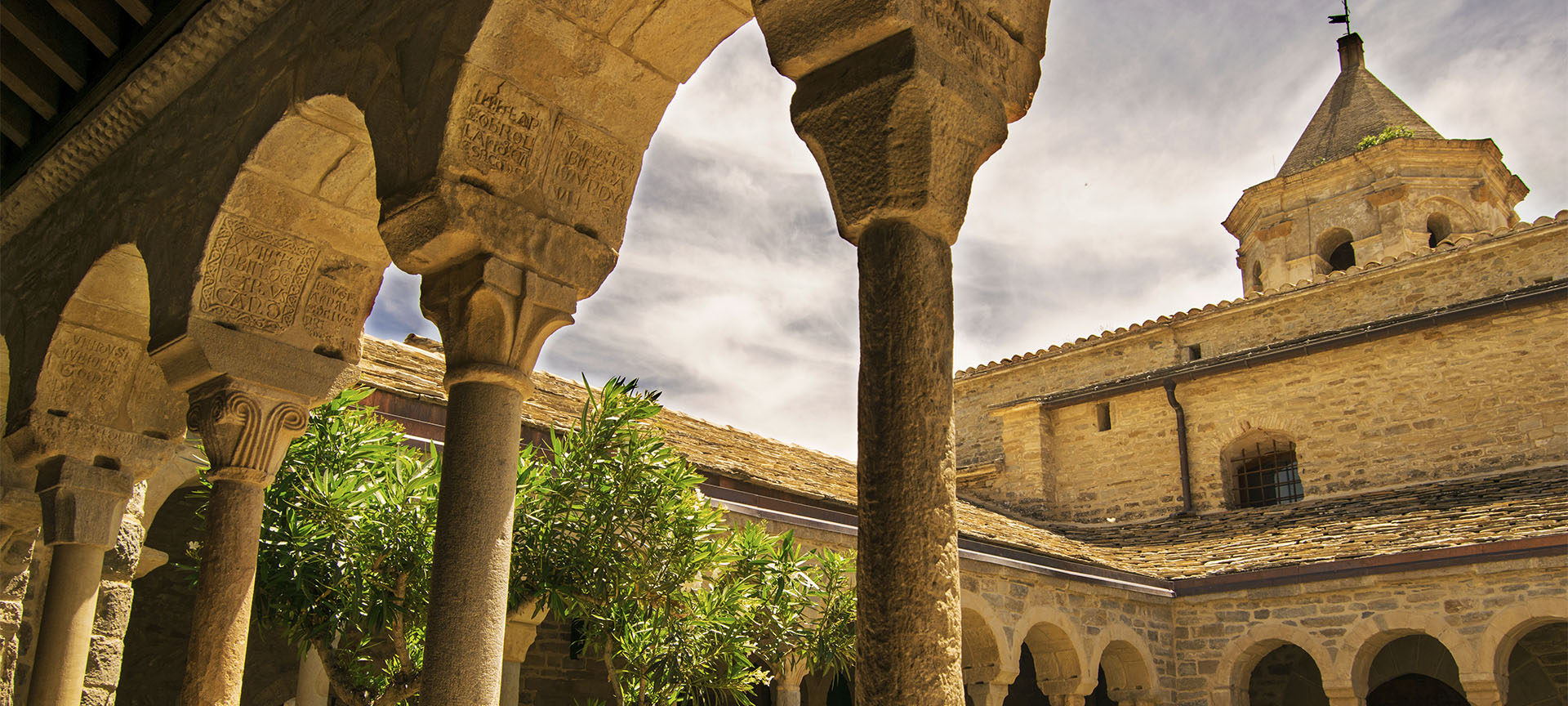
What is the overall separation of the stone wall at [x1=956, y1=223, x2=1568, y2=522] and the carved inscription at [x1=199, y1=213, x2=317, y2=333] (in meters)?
13.3

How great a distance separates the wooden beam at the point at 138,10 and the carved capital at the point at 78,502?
2117 millimetres

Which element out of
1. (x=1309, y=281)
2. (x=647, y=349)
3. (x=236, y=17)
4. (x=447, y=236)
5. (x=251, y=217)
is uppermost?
(x=1309, y=281)

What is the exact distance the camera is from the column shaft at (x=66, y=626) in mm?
5402

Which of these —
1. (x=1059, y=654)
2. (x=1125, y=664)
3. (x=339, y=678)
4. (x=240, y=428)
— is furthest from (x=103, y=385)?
(x=1125, y=664)

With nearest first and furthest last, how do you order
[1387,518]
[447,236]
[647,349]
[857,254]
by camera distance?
[857,254] → [447,236] → [1387,518] → [647,349]

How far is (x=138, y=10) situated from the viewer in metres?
5.40

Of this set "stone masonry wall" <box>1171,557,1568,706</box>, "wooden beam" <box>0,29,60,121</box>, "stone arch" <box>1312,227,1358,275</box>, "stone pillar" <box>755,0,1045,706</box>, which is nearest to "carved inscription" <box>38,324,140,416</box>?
"wooden beam" <box>0,29,60,121</box>

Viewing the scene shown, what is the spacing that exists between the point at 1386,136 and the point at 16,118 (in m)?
19.6

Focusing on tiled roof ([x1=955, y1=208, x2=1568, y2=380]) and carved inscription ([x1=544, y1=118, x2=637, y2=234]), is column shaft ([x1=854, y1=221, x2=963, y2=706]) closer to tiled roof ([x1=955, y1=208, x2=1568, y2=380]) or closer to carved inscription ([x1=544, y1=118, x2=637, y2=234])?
carved inscription ([x1=544, y1=118, x2=637, y2=234])

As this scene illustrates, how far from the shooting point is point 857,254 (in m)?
2.84

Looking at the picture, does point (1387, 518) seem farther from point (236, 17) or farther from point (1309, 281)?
point (236, 17)

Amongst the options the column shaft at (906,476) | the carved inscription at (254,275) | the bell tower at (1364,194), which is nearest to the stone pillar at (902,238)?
the column shaft at (906,476)

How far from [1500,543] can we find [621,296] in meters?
9.64

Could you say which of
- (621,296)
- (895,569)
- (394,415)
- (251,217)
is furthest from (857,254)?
(621,296)
